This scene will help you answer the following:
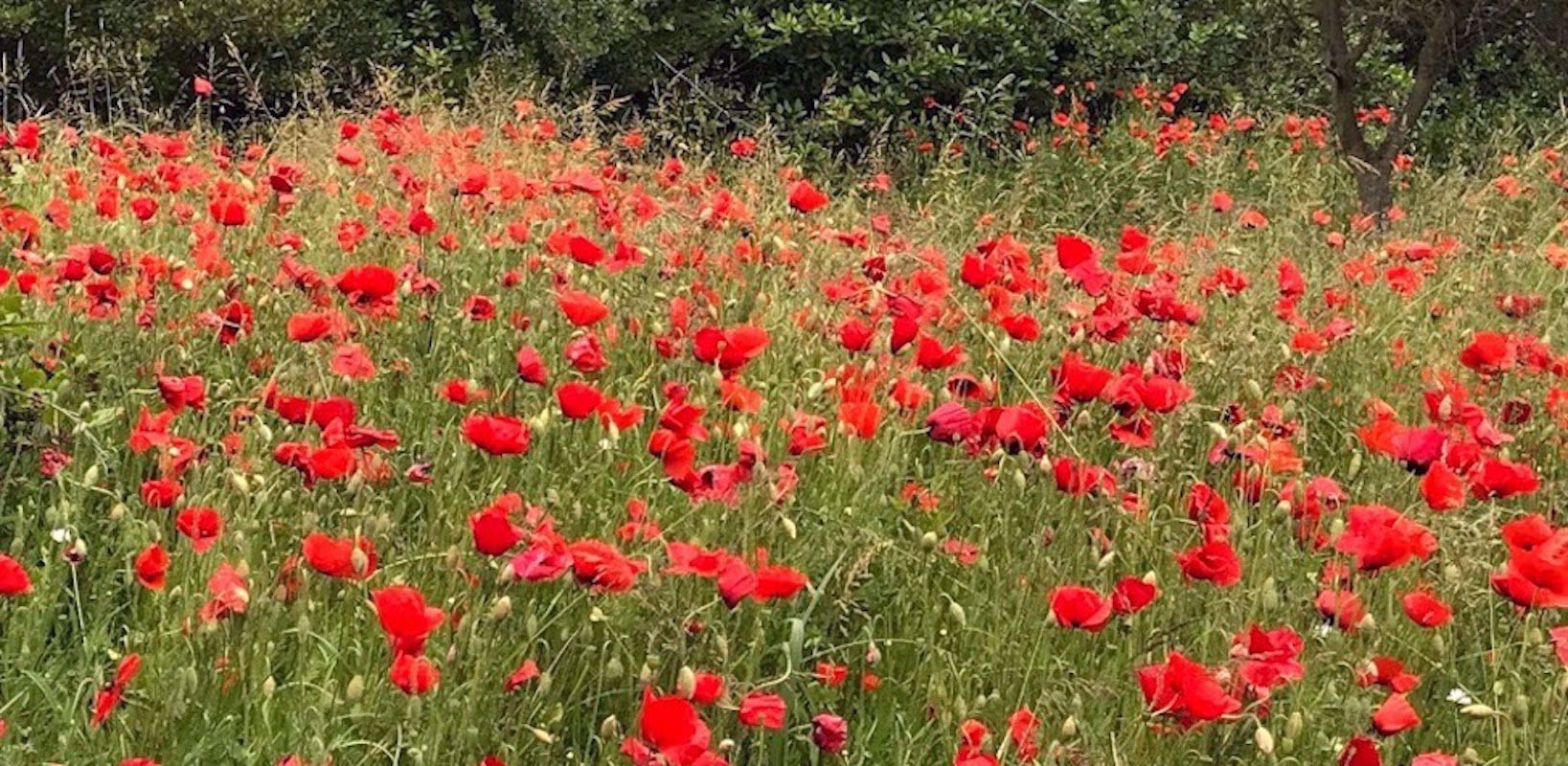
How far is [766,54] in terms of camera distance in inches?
324

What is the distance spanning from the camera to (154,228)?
3.35 meters

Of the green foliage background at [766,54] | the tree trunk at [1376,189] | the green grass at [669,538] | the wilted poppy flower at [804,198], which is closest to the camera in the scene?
the green grass at [669,538]

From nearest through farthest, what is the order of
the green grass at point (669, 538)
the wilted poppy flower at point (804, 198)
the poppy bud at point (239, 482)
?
the green grass at point (669, 538), the poppy bud at point (239, 482), the wilted poppy flower at point (804, 198)

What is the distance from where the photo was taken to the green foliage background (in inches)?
273

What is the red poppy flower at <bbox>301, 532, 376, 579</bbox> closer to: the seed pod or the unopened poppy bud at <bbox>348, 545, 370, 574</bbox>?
the unopened poppy bud at <bbox>348, 545, 370, 574</bbox>

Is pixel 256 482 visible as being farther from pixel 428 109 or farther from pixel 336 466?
pixel 428 109

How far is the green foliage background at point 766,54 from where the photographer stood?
694cm

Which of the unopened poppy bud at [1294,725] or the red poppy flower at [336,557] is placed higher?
the red poppy flower at [336,557]

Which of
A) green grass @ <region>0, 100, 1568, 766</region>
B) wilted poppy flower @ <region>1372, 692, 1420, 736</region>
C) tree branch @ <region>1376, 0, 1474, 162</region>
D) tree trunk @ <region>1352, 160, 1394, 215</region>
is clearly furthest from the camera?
tree trunk @ <region>1352, 160, 1394, 215</region>

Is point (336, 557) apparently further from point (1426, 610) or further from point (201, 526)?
point (1426, 610)

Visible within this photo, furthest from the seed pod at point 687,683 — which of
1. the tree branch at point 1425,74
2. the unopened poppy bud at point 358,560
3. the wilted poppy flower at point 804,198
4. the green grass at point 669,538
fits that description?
the tree branch at point 1425,74

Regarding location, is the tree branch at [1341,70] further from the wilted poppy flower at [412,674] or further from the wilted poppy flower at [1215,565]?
the wilted poppy flower at [412,674]

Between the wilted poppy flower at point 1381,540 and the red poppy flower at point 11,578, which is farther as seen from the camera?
the wilted poppy flower at point 1381,540

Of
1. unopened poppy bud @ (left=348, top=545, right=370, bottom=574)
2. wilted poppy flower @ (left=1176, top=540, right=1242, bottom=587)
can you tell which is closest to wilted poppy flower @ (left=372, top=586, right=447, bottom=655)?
unopened poppy bud @ (left=348, top=545, right=370, bottom=574)
